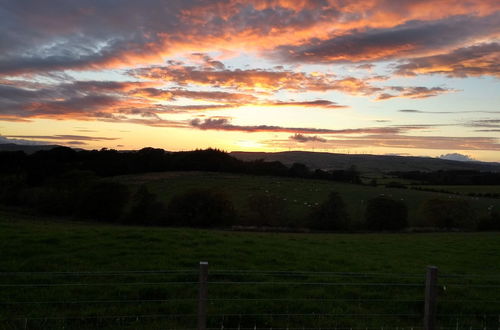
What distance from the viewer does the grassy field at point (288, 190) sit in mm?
60684

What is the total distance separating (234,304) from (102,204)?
→ 152 feet

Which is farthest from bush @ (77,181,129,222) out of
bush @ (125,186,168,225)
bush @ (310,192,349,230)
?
bush @ (310,192,349,230)

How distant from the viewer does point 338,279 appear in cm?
1261

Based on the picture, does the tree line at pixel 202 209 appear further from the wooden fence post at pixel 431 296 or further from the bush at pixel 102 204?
the wooden fence post at pixel 431 296

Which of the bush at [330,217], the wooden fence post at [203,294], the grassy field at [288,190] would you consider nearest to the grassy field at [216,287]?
the wooden fence post at [203,294]

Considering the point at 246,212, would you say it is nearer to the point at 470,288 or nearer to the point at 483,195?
the point at 470,288

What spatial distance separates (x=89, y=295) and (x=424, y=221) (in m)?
50.9

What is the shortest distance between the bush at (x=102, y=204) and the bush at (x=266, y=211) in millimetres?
17029

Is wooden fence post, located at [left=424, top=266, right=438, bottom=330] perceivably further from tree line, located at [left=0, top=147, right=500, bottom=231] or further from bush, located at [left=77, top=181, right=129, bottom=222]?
bush, located at [left=77, top=181, right=129, bottom=222]

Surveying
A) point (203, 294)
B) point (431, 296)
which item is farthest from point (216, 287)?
point (431, 296)

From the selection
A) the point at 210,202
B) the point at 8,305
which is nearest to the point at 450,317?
the point at 8,305

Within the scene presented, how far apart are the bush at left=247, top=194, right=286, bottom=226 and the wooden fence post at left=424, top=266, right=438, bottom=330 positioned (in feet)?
143

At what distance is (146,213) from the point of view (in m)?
51.1

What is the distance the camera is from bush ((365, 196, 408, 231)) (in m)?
50.8
